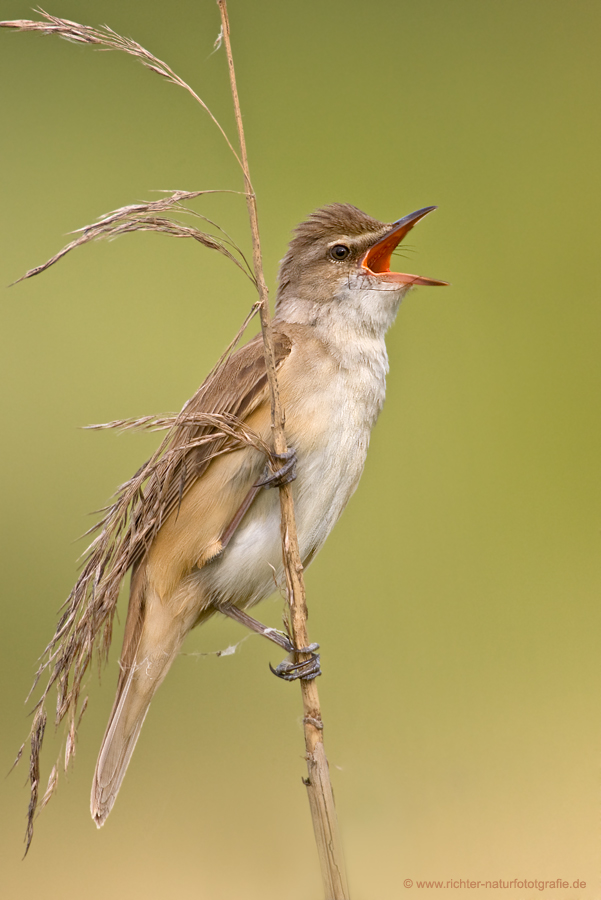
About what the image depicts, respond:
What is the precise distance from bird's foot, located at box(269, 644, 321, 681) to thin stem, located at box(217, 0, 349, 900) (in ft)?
0.08

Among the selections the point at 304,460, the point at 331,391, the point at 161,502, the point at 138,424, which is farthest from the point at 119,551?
the point at 331,391

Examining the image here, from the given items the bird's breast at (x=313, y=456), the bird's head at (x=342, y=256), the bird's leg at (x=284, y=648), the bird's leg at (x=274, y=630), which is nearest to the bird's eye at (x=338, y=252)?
the bird's head at (x=342, y=256)

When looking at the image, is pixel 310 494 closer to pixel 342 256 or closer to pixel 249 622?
pixel 249 622

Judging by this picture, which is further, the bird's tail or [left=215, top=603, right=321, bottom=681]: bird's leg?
the bird's tail

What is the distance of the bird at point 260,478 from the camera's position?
165cm

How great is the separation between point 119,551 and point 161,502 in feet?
0.55

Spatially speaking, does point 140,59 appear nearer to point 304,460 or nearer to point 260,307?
point 260,307

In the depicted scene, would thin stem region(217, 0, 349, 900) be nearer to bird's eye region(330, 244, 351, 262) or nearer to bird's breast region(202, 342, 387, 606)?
bird's breast region(202, 342, 387, 606)

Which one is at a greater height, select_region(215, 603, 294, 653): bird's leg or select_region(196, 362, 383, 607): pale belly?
select_region(196, 362, 383, 607): pale belly

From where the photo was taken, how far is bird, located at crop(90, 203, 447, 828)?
1.65m

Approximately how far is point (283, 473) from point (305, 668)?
0.38 metres

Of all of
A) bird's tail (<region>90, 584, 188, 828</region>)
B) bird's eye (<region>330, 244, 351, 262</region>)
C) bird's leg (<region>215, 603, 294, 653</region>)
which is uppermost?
bird's eye (<region>330, 244, 351, 262</region>)

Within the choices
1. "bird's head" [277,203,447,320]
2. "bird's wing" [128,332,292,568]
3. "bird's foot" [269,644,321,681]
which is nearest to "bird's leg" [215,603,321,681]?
"bird's foot" [269,644,321,681]

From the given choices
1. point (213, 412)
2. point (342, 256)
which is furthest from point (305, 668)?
point (342, 256)
